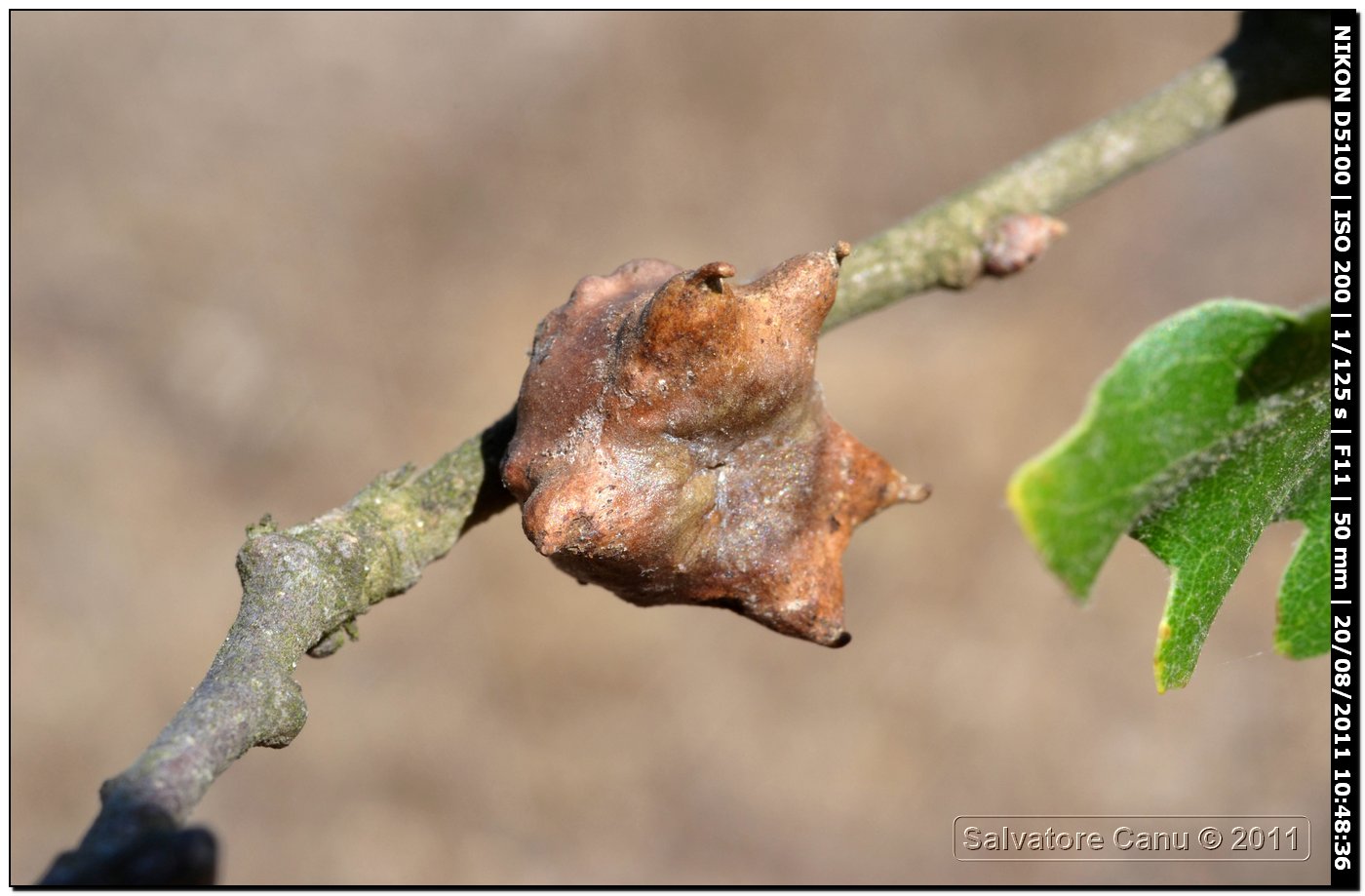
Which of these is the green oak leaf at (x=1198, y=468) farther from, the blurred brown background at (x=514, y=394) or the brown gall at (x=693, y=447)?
the blurred brown background at (x=514, y=394)

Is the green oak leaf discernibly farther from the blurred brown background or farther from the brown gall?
the blurred brown background

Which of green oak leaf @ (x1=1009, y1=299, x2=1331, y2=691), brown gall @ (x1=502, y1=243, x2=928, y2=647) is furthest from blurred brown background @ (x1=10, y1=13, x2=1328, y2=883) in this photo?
green oak leaf @ (x1=1009, y1=299, x2=1331, y2=691)

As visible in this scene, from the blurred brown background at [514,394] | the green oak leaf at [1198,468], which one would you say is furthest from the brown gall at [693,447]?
the blurred brown background at [514,394]

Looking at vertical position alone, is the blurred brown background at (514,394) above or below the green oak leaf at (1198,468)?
above

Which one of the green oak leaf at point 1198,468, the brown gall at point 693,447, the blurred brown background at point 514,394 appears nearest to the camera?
the green oak leaf at point 1198,468

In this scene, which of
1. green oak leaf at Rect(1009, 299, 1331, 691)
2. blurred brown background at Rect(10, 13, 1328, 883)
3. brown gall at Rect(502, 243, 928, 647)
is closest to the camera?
green oak leaf at Rect(1009, 299, 1331, 691)

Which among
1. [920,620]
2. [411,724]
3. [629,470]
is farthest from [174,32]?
[629,470]
